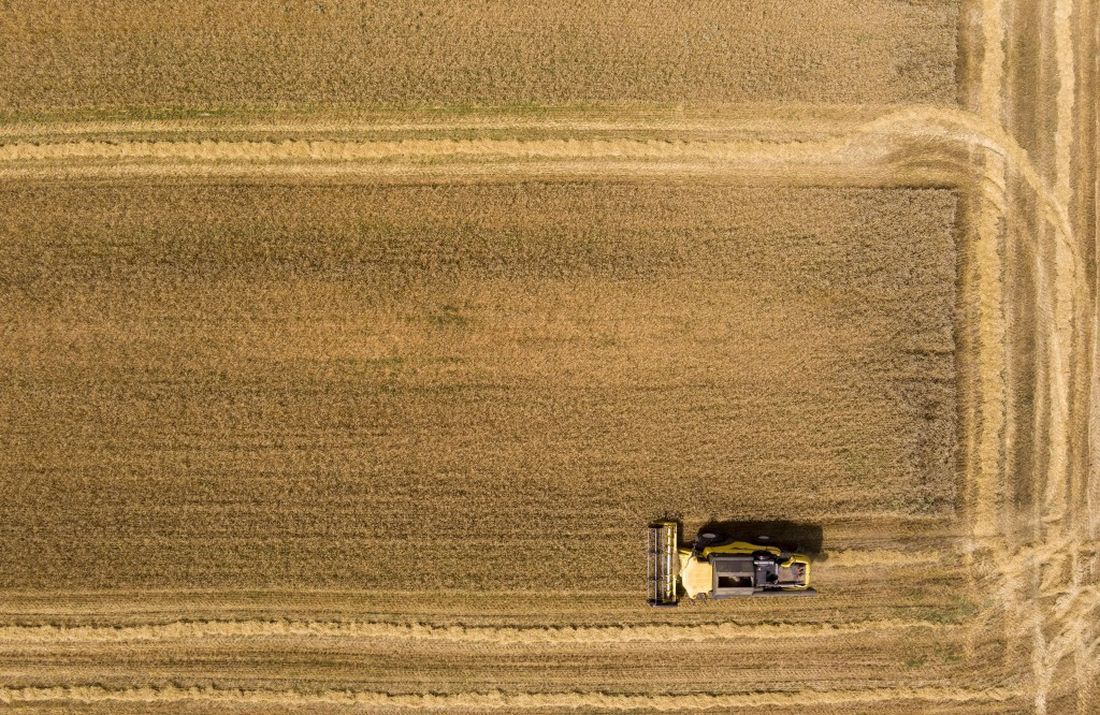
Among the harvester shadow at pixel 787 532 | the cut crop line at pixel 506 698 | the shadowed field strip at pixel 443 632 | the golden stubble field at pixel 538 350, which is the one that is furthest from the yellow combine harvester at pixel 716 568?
the cut crop line at pixel 506 698

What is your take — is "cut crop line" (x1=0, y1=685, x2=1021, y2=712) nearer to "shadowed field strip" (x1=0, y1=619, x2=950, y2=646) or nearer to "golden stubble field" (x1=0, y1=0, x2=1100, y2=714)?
"golden stubble field" (x1=0, y1=0, x2=1100, y2=714)

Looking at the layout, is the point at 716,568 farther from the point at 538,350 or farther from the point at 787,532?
the point at 538,350

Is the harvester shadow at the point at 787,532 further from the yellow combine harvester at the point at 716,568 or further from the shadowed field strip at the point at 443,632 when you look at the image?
the shadowed field strip at the point at 443,632

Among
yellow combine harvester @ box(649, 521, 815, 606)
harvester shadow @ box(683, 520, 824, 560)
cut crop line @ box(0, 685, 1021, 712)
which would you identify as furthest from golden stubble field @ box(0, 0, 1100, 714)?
yellow combine harvester @ box(649, 521, 815, 606)

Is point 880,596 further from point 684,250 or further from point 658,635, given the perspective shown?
point 684,250

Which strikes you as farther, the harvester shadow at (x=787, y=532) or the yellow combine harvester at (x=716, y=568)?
the harvester shadow at (x=787, y=532)

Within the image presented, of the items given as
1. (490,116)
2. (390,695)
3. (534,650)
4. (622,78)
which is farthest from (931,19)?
(390,695)
